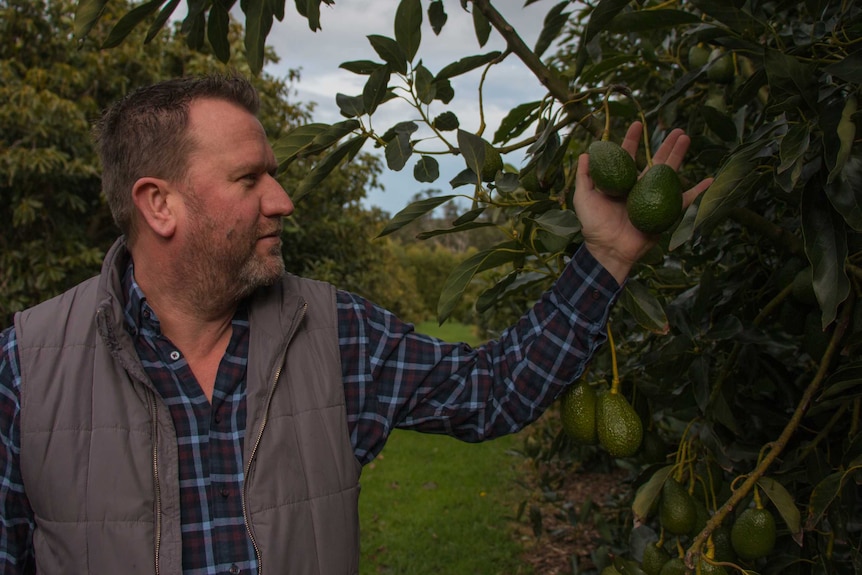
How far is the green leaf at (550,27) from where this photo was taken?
5.43ft

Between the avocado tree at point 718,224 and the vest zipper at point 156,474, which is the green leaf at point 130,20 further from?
the vest zipper at point 156,474

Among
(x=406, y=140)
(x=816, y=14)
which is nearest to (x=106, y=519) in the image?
(x=406, y=140)

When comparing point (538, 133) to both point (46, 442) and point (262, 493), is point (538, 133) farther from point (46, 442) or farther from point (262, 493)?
point (46, 442)

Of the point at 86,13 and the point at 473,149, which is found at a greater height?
the point at 86,13

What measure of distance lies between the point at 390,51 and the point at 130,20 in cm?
58

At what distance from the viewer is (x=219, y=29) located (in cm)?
159

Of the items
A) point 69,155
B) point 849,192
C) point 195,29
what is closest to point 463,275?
point 849,192

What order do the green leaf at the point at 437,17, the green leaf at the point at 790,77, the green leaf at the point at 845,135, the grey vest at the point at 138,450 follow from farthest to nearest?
1. the green leaf at the point at 437,17
2. the grey vest at the point at 138,450
3. the green leaf at the point at 790,77
4. the green leaf at the point at 845,135

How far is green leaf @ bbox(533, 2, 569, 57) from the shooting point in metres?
1.66

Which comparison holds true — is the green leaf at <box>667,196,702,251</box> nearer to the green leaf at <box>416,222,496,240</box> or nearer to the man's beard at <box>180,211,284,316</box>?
the green leaf at <box>416,222,496,240</box>

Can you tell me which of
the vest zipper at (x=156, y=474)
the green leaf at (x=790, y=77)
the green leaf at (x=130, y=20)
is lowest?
the vest zipper at (x=156, y=474)

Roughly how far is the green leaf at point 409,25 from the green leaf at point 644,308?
662 millimetres

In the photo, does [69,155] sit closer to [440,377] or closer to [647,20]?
[440,377]

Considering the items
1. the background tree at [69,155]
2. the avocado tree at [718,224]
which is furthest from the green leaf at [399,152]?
the background tree at [69,155]
